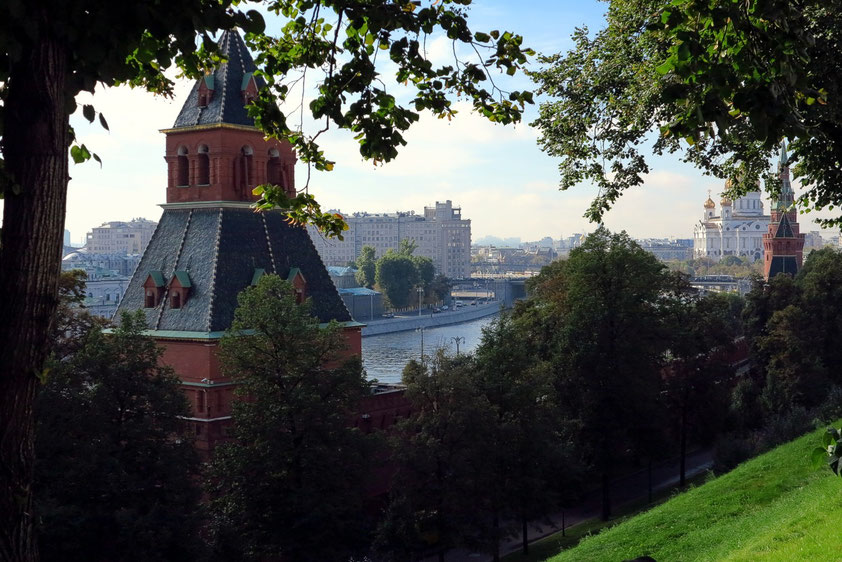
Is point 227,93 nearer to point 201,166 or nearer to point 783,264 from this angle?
point 201,166

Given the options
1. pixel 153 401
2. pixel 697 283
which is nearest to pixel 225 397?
pixel 153 401

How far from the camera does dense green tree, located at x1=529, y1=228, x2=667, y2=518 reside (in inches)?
1073

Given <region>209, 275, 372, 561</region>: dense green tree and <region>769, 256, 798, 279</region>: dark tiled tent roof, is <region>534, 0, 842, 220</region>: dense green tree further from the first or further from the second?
<region>769, 256, 798, 279</region>: dark tiled tent roof

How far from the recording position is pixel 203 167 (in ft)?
92.9

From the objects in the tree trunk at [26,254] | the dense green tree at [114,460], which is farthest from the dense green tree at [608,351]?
the tree trunk at [26,254]

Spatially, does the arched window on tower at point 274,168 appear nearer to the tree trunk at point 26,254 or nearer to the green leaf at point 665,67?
the green leaf at point 665,67

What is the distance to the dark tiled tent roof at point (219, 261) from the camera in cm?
2573

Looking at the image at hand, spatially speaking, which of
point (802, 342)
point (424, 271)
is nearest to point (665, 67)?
point (802, 342)

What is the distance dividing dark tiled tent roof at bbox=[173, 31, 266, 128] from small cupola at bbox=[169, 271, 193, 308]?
5.11 meters

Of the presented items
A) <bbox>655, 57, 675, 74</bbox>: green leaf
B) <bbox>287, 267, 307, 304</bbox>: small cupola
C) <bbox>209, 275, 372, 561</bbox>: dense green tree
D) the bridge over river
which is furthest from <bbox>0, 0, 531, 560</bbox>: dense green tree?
the bridge over river

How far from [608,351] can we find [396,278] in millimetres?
81300

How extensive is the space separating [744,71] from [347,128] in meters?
2.88

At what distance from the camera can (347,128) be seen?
6.85 metres

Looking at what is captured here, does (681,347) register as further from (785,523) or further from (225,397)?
(785,523)
